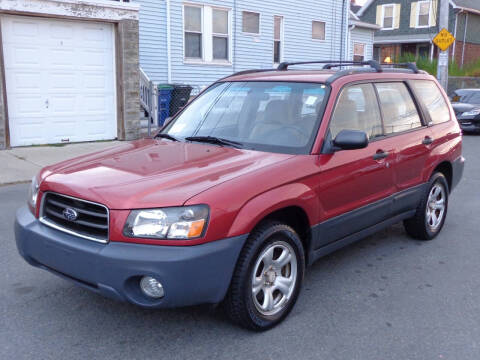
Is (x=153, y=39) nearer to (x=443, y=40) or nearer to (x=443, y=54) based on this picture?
(x=443, y=40)

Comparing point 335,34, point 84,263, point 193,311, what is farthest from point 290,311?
point 335,34

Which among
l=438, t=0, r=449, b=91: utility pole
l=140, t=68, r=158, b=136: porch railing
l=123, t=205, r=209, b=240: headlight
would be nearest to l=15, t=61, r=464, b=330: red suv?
l=123, t=205, r=209, b=240: headlight

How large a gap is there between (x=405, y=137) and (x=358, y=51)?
795 inches

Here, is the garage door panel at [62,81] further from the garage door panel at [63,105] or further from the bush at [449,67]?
the bush at [449,67]

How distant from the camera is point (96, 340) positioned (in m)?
3.33

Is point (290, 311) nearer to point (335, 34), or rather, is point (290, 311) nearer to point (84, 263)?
point (84, 263)

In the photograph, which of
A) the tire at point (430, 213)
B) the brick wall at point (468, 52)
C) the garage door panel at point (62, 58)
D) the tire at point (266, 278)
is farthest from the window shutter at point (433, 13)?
the tire at point (266, 278)

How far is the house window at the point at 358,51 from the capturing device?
23.5 metres

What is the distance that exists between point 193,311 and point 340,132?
171cm

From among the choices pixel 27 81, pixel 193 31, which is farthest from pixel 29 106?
pixel 193 31

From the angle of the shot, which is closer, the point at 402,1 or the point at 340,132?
the point at 340,132

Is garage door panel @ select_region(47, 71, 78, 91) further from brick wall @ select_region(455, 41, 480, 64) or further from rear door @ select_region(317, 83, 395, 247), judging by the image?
brick wall @ select_region(455, 41, 480, 64)

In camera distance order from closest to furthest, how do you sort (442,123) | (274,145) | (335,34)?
(274,145)
(442,123)
(335,34)

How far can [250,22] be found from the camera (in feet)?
57.8
